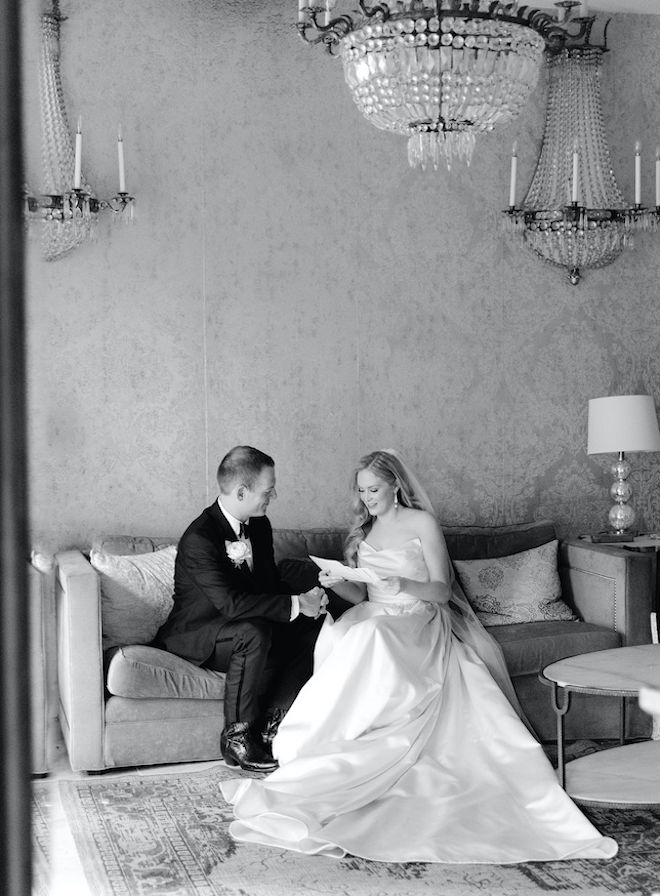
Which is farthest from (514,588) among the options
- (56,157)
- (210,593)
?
(56,157)

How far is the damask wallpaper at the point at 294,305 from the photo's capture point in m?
4.92

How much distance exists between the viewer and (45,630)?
413 centimetres

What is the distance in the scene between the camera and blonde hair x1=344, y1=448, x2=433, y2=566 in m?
4.38

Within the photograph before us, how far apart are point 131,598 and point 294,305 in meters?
1.68

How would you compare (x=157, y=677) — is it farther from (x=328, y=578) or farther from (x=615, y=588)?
(x=615, y=588)

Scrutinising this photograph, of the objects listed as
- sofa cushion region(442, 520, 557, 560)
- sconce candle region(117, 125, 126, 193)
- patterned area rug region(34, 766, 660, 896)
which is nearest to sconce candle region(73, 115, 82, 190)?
sconce candle region(117, 125, 126, 193)

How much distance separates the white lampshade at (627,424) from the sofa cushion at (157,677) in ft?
7.25

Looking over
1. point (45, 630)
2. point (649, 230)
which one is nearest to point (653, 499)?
point (649, 230)

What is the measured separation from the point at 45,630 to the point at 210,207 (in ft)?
6.99

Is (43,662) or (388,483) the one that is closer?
(43,662)

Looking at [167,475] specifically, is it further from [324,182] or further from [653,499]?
[653,499]

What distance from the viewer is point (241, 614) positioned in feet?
13.7

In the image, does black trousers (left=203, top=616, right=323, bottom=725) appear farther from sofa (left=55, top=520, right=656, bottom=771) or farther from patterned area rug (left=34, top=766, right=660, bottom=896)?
patterned area rug (left=34, top=766, right=660, bottom=896)

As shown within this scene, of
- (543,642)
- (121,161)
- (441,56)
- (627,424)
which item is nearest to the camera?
(441,56)
